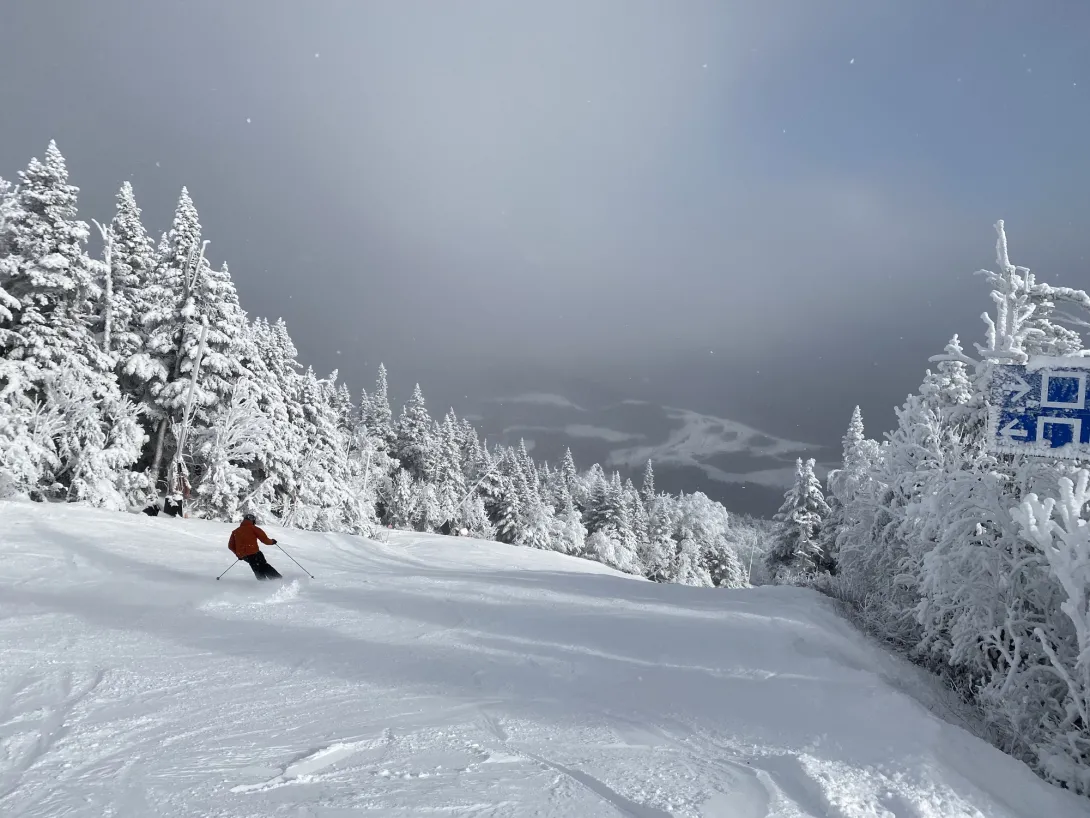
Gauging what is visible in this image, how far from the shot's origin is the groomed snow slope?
4.28m

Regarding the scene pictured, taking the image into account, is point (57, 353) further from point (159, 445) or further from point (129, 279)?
point (129, 279)

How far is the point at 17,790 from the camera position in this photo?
3.93 metres

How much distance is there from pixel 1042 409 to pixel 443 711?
8146mm

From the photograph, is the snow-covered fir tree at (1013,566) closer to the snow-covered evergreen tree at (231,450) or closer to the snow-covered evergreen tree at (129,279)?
the snow-covered evergreen tree at (231,450)

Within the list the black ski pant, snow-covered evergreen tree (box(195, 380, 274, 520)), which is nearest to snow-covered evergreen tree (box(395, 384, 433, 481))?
snow-covered evergreen tree (box(195, 380, 274, 520))

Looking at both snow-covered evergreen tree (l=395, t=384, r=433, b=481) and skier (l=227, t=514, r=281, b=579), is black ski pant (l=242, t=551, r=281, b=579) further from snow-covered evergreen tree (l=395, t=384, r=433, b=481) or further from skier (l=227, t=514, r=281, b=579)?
snow-covered evergreen tree (l=395, t=384, r=433, b=481)

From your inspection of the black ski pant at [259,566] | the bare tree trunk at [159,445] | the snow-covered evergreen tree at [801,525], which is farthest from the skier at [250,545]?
the snow-covered evergreen tree at [801,525]

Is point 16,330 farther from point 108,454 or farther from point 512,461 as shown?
point 512,461

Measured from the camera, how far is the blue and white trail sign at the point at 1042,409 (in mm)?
7363

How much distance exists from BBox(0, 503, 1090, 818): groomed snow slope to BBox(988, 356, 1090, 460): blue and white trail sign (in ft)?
12.1

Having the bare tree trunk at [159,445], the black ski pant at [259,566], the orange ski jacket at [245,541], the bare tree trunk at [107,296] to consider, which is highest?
the bare tree trunk at [107,296]

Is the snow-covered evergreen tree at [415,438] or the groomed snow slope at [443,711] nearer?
the groomed snow slope at [443,711]

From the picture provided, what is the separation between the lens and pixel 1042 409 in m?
7.54

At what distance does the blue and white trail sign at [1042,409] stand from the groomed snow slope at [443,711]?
12.1 ft
